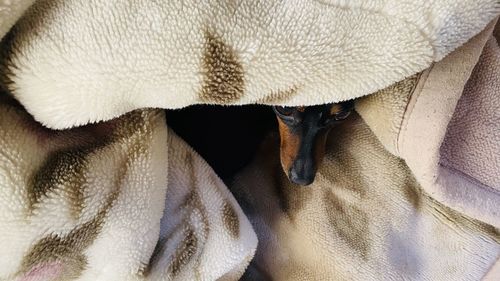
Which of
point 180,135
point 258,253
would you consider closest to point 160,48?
point 180,135

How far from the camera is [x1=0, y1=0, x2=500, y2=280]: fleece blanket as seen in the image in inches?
18.1

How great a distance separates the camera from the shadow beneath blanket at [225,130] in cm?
69

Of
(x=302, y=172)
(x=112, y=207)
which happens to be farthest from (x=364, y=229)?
(x=112, y=207)

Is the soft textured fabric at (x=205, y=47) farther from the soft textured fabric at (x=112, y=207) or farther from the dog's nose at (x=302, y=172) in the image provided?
the dog's nose at (x=302, y=172)

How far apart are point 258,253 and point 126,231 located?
0.77 ft

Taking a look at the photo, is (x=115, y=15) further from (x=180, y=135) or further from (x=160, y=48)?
(x=180, y=135)

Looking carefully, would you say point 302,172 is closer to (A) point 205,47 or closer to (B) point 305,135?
(B) point 305,135

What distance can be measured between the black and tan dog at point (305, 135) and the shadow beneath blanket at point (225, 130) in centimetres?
7

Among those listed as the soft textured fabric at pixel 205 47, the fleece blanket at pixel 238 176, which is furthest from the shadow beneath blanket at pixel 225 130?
the soft textured fabric at pixel 205 47

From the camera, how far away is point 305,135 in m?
0.66

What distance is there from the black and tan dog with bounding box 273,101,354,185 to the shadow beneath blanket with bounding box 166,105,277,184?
0.07 meters

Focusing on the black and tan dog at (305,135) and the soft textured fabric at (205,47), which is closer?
the soft textured fabric at (205,47)

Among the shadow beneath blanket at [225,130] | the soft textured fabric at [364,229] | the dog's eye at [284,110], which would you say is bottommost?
the soft textured fabric at [364,229]

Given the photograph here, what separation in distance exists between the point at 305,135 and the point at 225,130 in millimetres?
112
